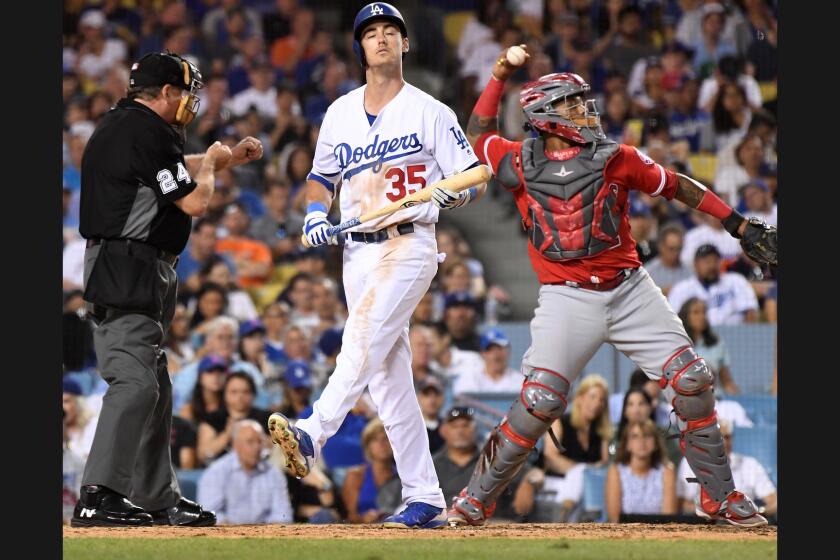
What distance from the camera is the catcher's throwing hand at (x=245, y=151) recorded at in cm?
658

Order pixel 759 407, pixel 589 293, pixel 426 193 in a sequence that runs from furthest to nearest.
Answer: pixel 759 407
pixel 426 193
pixel 589 293

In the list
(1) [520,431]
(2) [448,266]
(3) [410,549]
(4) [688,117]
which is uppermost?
(4) [688,117]

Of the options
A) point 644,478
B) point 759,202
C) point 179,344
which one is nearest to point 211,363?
point 179,344

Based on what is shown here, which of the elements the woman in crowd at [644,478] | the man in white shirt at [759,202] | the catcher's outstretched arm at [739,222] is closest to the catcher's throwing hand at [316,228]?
the catcher's outstretched arm at [739,222]

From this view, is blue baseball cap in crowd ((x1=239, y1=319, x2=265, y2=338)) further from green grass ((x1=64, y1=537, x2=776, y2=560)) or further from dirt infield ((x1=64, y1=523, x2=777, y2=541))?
green grass ((x1=64, y1=537, x2=776, y2=560))

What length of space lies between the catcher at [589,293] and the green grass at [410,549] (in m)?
0.54

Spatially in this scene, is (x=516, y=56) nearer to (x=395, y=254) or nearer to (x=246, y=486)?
(x=395, y=254)

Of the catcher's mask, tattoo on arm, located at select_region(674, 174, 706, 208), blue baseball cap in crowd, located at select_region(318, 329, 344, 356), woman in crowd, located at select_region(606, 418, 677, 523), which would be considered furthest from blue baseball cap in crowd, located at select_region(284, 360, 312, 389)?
tattoo on arm, located at select_region(674, 174, 706, 208)

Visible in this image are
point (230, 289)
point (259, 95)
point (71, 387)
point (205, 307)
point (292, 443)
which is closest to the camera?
point (292, 443)

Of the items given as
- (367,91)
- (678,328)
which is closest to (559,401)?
(678,328)

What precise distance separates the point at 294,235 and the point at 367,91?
4.82 metres

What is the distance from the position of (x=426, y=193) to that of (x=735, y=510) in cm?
207

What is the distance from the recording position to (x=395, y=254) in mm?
6188

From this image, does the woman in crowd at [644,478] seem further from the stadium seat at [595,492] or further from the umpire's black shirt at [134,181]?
the umpire's black shirt at [134,181]
